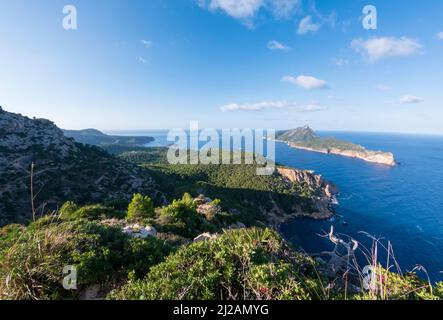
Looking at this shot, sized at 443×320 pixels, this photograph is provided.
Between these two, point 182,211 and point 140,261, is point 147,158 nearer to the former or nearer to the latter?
point 182,211

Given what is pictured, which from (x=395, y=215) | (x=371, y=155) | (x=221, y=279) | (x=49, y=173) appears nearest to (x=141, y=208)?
(x=221, y=279)

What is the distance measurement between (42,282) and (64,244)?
1.12 metres

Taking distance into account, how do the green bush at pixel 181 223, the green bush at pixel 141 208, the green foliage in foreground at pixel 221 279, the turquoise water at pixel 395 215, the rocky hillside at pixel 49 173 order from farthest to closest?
1. the turquoise water at pixel 395 215
2. the rocky hillside at pixel 49 173
3. the green bush at pixel 141 208
4. the green bush at pixel 181 223
5. the green foliage in foreground at pixel 221 279

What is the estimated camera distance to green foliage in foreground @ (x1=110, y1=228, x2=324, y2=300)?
4.28 meters

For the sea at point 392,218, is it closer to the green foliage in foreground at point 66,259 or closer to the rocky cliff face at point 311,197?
the rocky cliff face at point 311,197

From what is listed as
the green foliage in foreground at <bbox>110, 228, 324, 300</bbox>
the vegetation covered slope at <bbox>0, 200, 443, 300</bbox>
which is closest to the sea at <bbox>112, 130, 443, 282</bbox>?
the vegetation covered slope at <bbox>0, 200, 443, 300</bbox>

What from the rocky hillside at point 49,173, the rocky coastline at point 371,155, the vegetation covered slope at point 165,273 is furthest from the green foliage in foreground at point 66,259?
the rocky coastline at point 371,155

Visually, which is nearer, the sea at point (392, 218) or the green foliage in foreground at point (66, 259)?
the green foliage in foreground at point (66, 259)

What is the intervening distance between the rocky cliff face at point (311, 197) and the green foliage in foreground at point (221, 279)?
67.1 meters

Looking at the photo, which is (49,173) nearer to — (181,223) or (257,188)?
(181,223)

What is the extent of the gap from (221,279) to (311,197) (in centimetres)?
8800

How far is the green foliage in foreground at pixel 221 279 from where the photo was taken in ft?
14.0
